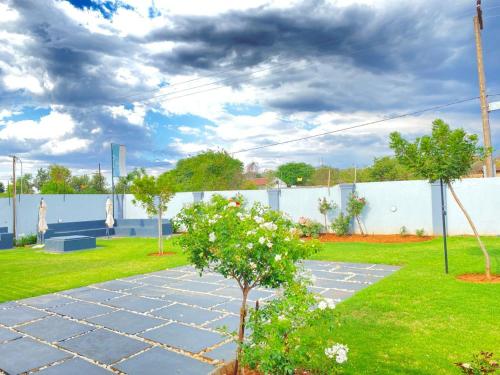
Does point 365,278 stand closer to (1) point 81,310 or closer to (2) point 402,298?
(2) point 402,298

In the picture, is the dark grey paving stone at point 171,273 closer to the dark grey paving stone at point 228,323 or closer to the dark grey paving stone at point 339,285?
the dark grey paving stone at point 339,285

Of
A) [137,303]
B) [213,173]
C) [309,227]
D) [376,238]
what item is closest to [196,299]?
[137,303]

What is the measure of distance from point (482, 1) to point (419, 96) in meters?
4.60

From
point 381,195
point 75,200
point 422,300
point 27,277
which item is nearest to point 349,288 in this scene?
point 422,300

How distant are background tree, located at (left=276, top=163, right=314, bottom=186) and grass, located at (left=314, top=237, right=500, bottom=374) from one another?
176 feet

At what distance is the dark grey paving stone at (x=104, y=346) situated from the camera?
4.38 metres

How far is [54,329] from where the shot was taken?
540cm

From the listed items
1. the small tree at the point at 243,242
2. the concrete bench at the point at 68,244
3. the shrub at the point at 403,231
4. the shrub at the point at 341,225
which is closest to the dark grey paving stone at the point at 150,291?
the small tree at the point at 243,242

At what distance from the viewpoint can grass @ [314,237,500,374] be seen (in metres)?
3.95

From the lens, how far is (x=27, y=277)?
375 inches

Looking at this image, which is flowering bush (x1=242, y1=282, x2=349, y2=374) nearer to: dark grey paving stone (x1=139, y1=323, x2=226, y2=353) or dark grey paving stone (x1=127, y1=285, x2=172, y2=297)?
dark grey paving stone (x1=139, y1=323, x2=226, y2=353)

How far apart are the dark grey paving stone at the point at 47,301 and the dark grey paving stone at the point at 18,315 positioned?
0.77ft

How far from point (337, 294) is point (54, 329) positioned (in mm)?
4876

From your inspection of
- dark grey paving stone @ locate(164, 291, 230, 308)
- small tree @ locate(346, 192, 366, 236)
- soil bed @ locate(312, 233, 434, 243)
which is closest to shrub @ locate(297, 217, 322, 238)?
soil bed @ locate(312, 233, 434, 243)
